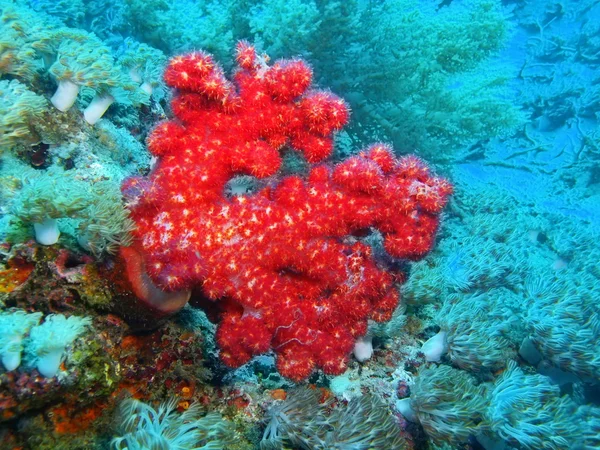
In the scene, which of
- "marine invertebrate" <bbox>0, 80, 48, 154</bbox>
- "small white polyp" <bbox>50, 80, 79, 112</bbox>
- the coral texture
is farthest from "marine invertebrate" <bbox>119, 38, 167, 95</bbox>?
the coral texture

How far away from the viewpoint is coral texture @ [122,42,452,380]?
2383 millimetres

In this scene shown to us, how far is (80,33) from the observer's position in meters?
3.07

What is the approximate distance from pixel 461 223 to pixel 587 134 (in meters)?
7.05

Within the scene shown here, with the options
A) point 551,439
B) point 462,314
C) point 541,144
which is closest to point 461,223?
point 462,314

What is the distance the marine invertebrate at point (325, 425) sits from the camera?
→ 242cm

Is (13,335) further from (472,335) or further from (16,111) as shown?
(472,335)

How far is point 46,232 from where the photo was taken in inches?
85.7

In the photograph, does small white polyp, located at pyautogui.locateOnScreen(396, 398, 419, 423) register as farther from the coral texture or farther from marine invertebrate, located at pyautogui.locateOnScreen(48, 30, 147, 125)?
marine invertebrate, located at pyautogui.locateOnScreen(48, 30, 147, 125)

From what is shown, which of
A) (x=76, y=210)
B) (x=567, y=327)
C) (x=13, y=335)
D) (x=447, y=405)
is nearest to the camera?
(x=13, y=335)

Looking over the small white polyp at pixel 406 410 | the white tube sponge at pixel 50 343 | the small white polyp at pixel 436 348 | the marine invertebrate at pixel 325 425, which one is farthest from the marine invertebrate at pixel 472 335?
the white tube sponge at pixel 50 343

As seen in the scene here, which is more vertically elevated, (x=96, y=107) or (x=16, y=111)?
(x=16, y=111)

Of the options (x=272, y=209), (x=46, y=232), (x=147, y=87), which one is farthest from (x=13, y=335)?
(x=147, y=87)

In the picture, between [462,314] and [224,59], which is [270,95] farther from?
[224,59]

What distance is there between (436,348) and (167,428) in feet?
7.19
